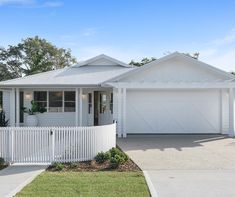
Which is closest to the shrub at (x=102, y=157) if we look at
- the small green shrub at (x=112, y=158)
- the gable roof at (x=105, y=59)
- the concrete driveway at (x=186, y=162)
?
the small green shrub at (x=112, y=158)

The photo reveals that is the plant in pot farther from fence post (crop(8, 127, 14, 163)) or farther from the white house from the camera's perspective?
fence post (crop(8, 127, 14, 163))

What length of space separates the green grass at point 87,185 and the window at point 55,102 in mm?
13323

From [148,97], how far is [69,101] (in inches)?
221

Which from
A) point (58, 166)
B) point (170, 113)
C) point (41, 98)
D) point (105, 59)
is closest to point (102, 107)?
point (41, 98)

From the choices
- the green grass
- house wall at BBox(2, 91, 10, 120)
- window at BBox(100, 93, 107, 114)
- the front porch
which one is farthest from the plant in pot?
the green grass

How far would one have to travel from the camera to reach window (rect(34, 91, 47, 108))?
2350cm

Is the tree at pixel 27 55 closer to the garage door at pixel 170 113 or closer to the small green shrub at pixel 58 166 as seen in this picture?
the garage door at pixel 170 113

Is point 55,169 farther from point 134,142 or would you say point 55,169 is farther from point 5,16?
point 5,16

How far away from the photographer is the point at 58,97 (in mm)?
23516

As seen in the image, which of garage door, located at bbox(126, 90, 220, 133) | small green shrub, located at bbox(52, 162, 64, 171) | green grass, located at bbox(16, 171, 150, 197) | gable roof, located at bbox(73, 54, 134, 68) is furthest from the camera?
gable roof, located at bbox(73, 54, 134, 68)

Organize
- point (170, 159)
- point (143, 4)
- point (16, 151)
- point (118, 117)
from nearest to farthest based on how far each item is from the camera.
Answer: point (16, 151) < point (170, 159) < point (143, 4) < point (118, 117)

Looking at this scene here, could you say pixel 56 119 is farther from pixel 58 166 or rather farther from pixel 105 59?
pixel 58 166

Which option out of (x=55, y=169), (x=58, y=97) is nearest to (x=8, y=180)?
(x=55, y=169)

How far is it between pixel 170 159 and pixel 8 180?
18.8 feet
